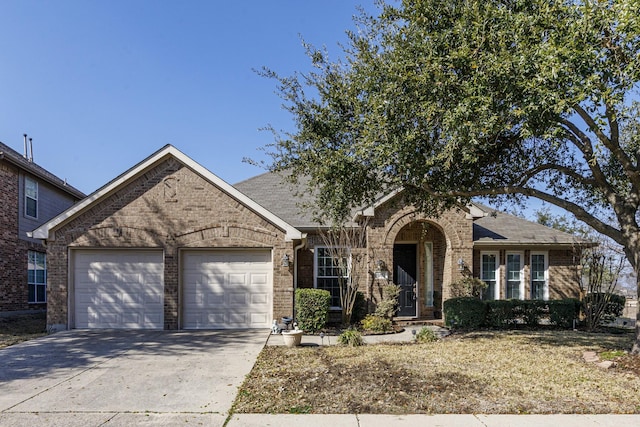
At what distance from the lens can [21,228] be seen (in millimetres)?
17000

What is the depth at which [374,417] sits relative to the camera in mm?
5719

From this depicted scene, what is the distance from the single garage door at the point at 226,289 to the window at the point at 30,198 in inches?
364

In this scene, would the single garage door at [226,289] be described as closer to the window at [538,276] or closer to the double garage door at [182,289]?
the double garage door at [182,289]

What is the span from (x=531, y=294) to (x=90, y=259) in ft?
47.4

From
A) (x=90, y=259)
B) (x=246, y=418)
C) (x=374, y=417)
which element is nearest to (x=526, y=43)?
(x=374, y=417)

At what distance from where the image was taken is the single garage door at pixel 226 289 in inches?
500

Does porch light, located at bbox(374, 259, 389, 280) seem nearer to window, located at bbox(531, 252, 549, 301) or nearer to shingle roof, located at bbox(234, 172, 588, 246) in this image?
shingle roof, located at bbox(234, 172, 588, 246)

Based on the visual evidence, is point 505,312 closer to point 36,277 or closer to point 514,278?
point 514,278

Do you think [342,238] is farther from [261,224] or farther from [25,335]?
[25,335]

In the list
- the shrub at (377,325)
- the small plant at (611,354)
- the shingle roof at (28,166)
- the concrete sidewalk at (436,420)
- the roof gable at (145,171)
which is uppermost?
the shingle roof at (28,166)

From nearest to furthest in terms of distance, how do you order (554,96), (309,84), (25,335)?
(554,96)
(309,84)
(25,335)

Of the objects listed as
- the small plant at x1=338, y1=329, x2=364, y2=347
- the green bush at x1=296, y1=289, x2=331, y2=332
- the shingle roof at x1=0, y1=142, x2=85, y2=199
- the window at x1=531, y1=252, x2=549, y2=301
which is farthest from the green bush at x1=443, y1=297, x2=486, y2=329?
the shingle roof at x1=0, y1=142, x2=85, y2=199

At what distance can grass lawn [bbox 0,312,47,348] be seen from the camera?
11375 mm

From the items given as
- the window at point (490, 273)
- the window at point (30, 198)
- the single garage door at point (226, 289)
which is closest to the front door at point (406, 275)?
the window at point (490, 273)
